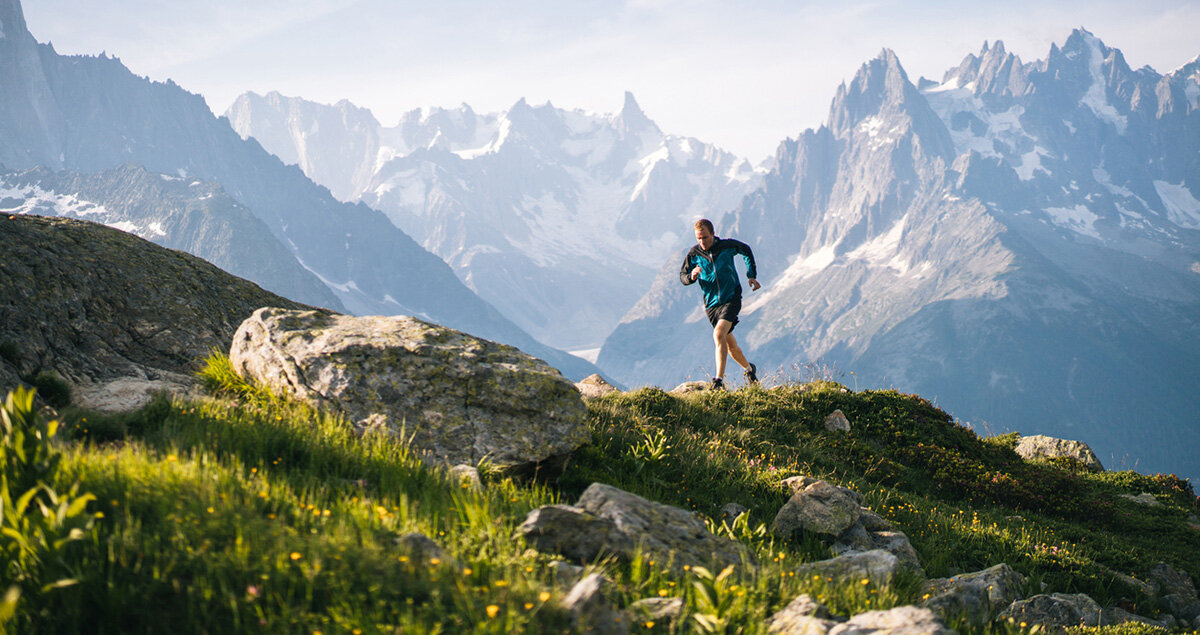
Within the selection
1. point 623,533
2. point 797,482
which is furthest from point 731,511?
point 623,533

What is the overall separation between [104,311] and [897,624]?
1008cm

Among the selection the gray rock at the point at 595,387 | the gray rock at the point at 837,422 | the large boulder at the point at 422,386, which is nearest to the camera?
the large boulder at the point at 422,386

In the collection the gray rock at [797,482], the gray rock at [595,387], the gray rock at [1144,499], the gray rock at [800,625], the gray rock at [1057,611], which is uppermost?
the gray rock at [1144,499]

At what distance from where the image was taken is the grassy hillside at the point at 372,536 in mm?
3568

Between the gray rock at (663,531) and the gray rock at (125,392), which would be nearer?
the gray rock at (663,531)

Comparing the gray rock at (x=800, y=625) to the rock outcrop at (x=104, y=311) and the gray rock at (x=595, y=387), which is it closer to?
the rock outcrop at (x=104, y=311)

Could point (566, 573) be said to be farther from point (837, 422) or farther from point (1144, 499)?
point (1144, 499)

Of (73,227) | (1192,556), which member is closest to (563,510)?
(73,227)

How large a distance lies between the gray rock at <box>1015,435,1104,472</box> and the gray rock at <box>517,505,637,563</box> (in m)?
15.4

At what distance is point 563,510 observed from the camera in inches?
203

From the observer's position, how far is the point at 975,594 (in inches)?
263

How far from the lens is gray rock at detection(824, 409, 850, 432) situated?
529 inches

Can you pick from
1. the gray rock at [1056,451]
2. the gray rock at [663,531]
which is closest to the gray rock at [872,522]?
the gray rock at [663,531]

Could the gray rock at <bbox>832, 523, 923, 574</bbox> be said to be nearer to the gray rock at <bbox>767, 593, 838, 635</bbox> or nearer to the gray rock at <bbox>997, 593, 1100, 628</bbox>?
the gray rock at <bbox>997, 593, 1100, 628</bbox>
